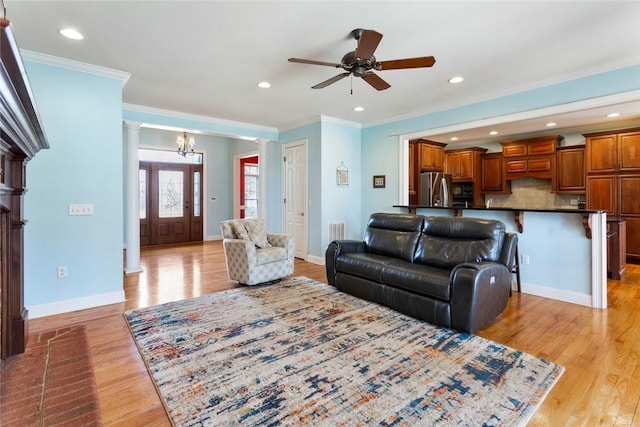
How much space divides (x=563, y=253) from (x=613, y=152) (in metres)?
3.30

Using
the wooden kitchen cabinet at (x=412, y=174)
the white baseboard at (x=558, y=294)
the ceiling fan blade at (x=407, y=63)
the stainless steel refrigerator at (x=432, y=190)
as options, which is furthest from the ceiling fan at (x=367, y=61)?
the stainless steel refrigerator at (x=432, y=190)

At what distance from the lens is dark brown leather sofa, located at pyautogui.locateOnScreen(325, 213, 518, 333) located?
8.81ft

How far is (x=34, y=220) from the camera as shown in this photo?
3.06m

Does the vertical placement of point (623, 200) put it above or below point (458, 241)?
above

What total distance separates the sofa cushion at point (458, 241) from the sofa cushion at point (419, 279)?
0.62ft

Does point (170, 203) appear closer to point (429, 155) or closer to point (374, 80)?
point (429, 155)

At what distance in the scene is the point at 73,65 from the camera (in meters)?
3.20

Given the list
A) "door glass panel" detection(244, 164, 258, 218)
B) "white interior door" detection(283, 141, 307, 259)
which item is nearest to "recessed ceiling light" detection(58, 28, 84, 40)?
"white interior door" detection(283, 141, 307, 259)

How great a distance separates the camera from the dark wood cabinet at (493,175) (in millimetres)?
6977

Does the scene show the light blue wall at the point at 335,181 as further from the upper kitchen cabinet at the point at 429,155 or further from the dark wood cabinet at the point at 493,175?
the dark wood cabinet at the point at 493,175

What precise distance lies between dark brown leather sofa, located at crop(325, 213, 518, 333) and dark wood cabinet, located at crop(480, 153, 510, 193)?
4247mm

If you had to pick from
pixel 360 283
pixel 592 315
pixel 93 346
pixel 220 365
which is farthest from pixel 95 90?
pixel 592 315

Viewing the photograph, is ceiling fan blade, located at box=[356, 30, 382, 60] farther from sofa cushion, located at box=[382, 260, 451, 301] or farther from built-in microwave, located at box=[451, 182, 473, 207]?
built-in microwave, located at box=[451, 182, 473, 207]

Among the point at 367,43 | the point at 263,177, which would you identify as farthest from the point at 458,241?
the point at 263,177
